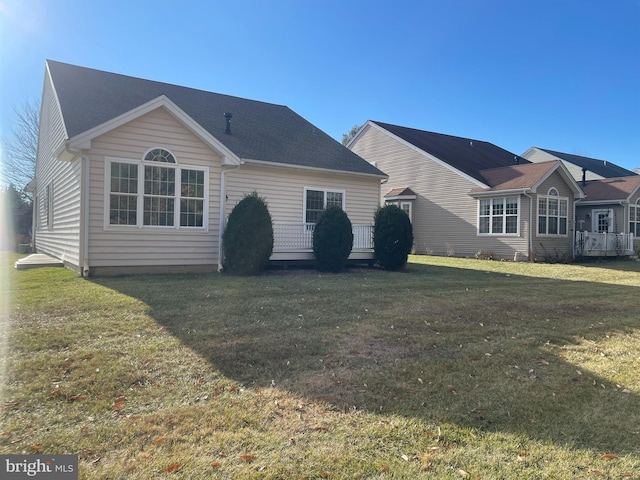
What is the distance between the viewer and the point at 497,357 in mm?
4922

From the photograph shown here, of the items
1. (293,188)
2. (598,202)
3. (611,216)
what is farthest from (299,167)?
(611,216)

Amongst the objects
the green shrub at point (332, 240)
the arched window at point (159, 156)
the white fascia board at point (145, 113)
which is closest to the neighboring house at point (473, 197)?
the green shrub at point (332, 240)

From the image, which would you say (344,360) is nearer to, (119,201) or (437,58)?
(119,201)

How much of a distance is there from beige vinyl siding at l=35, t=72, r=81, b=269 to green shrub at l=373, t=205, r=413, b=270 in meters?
8.17

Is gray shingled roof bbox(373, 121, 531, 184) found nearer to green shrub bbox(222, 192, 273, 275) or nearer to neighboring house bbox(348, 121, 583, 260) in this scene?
neighboring house bbox(348, 121, 583, 260)

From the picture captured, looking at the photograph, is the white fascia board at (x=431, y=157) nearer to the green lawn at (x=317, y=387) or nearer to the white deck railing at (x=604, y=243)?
the white deck railing at (x=604, y=243)

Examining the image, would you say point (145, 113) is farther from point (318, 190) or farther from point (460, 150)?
point (460, 150)

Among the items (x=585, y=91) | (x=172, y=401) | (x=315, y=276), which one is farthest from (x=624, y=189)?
(x=172, y=401)

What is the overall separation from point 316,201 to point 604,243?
15695 millimetres

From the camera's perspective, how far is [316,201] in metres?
14.1

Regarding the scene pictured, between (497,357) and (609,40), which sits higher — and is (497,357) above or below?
below

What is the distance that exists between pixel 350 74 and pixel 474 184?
8.60m

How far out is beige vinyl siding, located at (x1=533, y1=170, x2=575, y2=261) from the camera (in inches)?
731

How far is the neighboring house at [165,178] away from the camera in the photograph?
9.95 metres
